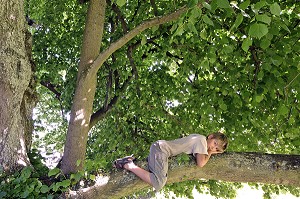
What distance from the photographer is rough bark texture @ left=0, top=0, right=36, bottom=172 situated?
4.66 m

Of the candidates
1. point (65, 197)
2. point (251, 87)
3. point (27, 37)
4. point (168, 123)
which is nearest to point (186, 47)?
point (251, 87)

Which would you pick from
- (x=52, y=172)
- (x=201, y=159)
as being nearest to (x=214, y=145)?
(x=201, y=159)

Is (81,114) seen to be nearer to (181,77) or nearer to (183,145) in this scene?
(183,145)

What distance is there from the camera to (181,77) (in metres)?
7.78

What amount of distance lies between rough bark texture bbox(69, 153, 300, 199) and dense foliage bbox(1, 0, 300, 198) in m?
0.41

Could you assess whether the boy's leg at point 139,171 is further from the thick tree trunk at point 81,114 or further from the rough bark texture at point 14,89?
the rough bark texture at point 14,89

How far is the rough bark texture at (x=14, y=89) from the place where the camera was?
466 cm

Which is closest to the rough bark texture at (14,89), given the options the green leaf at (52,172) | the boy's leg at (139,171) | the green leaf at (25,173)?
the green leaf at (25,173)

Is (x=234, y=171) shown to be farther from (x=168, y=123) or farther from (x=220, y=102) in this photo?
(x=168, y=123)

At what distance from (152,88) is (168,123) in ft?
3.40

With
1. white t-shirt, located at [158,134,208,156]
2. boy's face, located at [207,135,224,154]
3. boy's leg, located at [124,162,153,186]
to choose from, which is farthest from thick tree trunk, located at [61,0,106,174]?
boy's face, located at [207,135,224,154]

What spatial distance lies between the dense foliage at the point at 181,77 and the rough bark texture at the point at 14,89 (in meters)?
1.01

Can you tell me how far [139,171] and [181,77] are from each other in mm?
3754

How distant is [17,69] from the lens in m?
5.02
